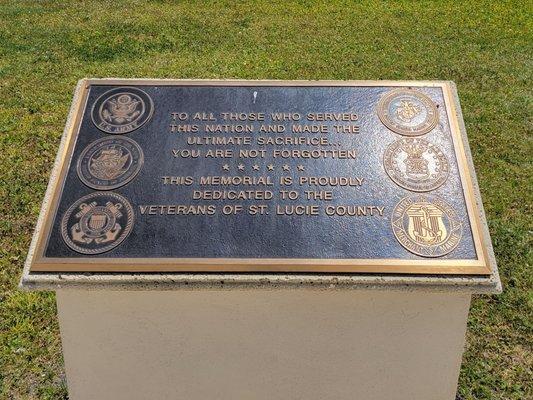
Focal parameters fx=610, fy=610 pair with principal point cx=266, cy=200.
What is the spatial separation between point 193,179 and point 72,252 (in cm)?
78

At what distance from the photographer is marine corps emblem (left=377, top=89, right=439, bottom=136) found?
3730mm

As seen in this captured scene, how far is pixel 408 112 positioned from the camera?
12.5ft

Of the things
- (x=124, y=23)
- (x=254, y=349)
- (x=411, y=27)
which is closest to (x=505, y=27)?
(x=411, y=27)

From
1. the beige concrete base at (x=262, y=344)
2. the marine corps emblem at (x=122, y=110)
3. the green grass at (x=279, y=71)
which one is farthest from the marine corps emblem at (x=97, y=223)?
the green grass at (x=279, y=71)

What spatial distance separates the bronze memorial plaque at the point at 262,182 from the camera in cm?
323

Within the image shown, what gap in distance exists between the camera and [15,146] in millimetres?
5965

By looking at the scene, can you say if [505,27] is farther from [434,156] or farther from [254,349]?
[254,349]

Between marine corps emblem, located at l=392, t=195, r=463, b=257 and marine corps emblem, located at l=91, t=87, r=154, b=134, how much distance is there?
166 cm

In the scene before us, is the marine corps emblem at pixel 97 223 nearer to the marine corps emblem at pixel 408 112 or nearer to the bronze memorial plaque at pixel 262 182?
the bronze memorial plaque at pixel 262 182

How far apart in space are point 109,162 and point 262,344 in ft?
4.52

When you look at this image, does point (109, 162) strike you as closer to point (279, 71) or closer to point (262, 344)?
point (262, 344)

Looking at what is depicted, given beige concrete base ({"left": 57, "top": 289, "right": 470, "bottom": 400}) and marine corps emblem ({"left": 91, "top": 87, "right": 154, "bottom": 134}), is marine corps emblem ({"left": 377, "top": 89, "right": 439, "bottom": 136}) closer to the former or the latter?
beige concrete base ({"left": 57, "top": 289, "right": 470, "bottom": 400})

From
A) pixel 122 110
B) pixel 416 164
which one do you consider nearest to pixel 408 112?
pixel 416 164

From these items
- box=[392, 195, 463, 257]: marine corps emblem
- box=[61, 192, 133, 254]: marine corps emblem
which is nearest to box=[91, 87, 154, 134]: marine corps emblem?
box=[61, 192, 133, 254]: marine corps emblem
